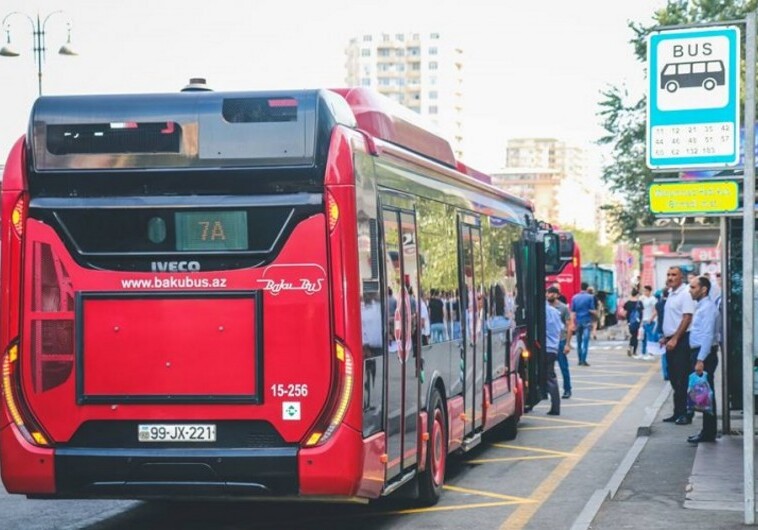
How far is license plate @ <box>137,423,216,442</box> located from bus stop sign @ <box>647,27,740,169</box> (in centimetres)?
380

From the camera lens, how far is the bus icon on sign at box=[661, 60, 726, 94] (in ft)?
33.5

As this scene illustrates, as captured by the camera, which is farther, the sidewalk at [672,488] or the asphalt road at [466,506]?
the asphalt road at [466,506]

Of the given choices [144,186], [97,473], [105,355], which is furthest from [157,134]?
[97,473]

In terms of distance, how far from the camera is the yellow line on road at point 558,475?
35.8ft

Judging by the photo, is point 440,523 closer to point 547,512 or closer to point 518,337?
point 547,512

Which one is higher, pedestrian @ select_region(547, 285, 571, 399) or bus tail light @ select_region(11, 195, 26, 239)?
bus tail light @ select_region(11, 195, 26, 239)

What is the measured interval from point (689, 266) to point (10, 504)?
45.1 metres

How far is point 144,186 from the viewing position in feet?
30.4

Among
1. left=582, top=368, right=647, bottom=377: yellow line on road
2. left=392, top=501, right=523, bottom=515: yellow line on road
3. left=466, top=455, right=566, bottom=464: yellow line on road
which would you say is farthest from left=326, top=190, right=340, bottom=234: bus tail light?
left=582, top=368, right=647, bottom=377: yellow line on road

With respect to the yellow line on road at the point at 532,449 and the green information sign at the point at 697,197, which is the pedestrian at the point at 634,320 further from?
the green information sign at the point at 697,197

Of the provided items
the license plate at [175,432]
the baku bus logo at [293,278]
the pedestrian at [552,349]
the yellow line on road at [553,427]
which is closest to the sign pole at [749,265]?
the baku bus logo at [293,278]

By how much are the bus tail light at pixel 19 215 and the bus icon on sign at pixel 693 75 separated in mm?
4656

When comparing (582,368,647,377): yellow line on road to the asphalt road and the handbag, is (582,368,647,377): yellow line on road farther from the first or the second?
the handbag

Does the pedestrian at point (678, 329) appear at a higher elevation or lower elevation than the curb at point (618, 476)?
higher
